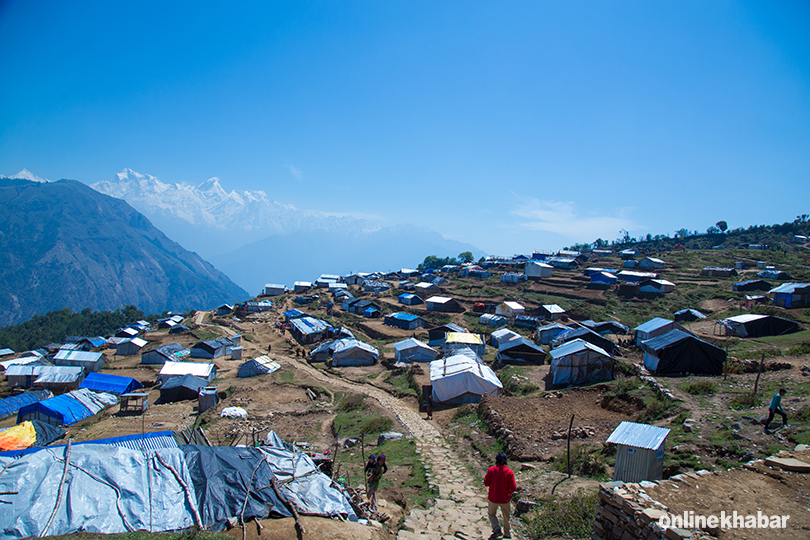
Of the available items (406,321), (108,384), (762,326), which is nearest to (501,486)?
(762,326)

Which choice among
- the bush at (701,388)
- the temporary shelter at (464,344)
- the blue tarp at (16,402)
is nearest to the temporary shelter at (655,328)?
the temporary shelter at (464,344)

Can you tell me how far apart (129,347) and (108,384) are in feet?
86.8

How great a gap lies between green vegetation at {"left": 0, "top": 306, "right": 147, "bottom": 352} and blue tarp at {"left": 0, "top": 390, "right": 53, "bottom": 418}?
7677 centimetres

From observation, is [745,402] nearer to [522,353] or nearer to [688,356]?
[688,356]

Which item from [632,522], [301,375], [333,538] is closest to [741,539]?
[632,522]

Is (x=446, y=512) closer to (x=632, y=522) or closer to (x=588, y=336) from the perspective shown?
(x=632, y=522)

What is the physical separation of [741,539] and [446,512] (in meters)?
6.15

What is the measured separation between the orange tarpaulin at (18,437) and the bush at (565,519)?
23.4m

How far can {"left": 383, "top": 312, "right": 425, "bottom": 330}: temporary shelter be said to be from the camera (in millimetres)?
53344

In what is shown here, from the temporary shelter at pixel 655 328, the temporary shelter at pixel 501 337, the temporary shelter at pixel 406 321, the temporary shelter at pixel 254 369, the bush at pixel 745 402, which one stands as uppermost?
the bush at pixel 745 402

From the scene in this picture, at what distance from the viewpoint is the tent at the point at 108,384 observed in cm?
3291

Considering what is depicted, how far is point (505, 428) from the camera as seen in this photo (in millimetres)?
15211

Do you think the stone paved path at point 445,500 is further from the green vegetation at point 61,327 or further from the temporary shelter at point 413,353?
the green vegetation at point 61,327

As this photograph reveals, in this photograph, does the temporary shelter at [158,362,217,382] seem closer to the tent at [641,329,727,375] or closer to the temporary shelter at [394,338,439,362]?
the temporary shelter at [394,338,439,362]
